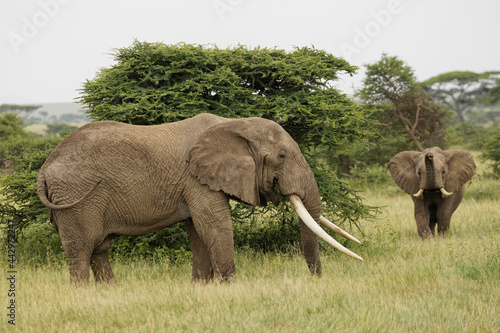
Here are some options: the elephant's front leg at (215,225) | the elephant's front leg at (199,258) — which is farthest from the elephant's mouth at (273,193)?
the elephant's front leg at (199,258)

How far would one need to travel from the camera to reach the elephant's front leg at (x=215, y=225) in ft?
20.9

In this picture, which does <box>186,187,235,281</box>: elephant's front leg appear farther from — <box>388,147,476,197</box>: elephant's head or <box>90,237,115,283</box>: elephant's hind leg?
<box>388,147,476,197</box>: elephant's head

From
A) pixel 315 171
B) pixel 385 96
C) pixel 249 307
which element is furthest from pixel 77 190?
pixel 385 96

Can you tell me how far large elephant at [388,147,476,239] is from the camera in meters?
10.7

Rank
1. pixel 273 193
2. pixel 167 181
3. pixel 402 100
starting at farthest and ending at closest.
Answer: pixel 402 100
pixel 273 193
pixel 167 181

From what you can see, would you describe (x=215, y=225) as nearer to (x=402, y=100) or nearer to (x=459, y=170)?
(x=459, y=170)

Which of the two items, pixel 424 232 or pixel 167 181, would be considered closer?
pixel 167 181

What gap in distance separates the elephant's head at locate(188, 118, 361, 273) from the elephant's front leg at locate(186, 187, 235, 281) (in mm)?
170

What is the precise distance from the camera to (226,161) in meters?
6.37

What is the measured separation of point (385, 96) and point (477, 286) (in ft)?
57.0

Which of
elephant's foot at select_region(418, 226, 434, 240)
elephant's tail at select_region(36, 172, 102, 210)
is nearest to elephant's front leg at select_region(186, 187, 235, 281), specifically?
elephant's tail at select_region(36, 172, 102, 210)

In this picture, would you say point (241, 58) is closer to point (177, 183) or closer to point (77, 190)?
point (177, 183)

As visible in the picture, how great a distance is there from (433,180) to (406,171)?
33.7 inches

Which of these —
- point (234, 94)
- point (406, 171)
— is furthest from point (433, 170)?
point (234, 94)
